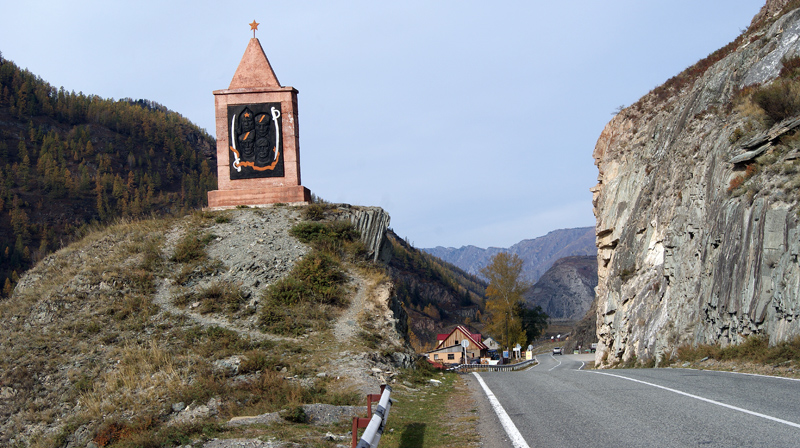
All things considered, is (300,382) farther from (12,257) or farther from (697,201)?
(12,257)

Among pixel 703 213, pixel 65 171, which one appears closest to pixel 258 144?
pixel 703 213

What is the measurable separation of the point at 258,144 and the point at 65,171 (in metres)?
156

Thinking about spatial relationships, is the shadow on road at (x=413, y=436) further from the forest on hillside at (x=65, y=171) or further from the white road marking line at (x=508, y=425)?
the forest on hillside at (x=65, y=171)

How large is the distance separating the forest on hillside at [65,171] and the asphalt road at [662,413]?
114270 millimetres

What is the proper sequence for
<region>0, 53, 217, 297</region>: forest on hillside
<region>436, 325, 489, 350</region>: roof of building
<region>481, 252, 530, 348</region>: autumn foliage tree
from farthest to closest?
1. <region>0, 53, 217, 297</region>: forest on hillside
2. <region>436, 325, 489, 350</region>: roof of building
3. <region>481, 252, 530, 348</region>: autumn foliage tree

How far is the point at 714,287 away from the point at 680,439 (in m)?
15.6

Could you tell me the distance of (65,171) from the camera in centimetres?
15550

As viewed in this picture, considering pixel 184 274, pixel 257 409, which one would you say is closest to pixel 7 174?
pixel 184 274

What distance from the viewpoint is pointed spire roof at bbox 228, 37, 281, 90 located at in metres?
24.2

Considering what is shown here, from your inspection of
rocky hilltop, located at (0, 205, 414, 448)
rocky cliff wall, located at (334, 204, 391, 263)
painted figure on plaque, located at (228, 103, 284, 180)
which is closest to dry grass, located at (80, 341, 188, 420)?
rocky hilltop, located at (0, 205, 414, 448)

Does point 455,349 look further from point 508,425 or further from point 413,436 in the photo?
point 413,436

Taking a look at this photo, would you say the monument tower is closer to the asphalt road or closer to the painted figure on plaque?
the painted figure on plaque

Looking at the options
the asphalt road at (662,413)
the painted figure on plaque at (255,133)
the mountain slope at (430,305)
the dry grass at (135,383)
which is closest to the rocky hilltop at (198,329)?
the dry grass at (135,383)

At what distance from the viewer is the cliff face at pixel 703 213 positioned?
17109 mm
